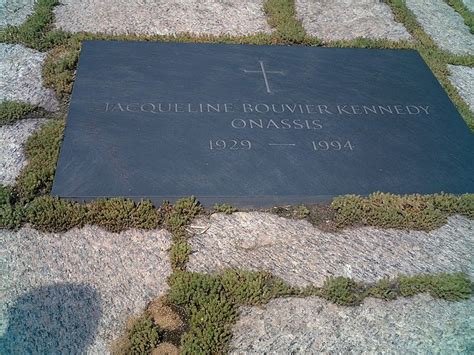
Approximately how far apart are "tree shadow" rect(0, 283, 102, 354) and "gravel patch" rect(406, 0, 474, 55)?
15.4ft

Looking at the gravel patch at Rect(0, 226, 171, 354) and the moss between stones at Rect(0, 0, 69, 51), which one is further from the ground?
the moss between stones at Rect(0, 0, 69, 51)

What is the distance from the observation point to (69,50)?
494 centimetres

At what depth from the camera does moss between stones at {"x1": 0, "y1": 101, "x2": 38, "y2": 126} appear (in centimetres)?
403

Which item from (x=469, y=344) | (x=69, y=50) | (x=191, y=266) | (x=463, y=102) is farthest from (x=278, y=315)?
(x=69, y=50)

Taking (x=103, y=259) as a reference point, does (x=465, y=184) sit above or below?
above

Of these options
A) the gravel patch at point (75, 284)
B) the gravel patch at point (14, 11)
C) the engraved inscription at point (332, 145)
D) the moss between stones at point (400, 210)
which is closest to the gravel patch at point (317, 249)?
the moss between stones at point (400, 210)

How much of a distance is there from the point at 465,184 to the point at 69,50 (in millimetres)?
3655

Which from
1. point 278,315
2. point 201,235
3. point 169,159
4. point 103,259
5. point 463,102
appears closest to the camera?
point 278,315

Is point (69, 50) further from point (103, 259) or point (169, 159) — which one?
point (103, 259)

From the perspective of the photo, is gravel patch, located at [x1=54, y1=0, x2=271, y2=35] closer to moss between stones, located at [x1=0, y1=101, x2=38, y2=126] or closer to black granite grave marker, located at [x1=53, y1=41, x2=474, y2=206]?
black granite grave marker, located at [x1=53, y1=41, x2=474, y2=206]

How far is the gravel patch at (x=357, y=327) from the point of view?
273 centimetres

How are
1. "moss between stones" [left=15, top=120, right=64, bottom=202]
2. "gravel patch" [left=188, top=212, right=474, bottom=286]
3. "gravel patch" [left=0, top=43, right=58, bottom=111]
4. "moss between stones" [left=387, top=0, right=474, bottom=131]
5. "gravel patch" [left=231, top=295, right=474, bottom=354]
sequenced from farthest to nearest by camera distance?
"moss between stones" [left=387, top=0, right=474, bottom=131]
"gravel patch" [left=0, top=43, right=58, bottom=111]
"moss between stones" [left=15, top=120, right=64, bottom=202]
"gravel patch" [left=188, top=212, right=474, bottom=286]
"gravel patch" [left=231, top=295, right=474, bottom=354]

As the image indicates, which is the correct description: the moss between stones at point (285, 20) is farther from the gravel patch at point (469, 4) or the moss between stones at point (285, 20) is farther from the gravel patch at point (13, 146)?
the gravel patch at point (13, 146)

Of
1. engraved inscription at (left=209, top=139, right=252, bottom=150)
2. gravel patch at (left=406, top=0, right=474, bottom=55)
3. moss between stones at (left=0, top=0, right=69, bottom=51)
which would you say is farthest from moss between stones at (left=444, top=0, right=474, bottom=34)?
moss between stones at (left=0, top=0, right=69, bottom=51)
